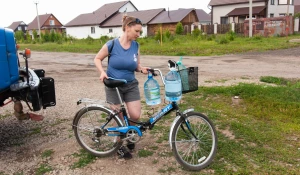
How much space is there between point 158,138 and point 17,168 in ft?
6.48

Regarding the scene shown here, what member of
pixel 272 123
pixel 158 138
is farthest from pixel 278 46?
pixel 158 138

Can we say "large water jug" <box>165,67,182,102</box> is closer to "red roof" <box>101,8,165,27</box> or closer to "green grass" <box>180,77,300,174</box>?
"green grass" <box>180,77,300,174</box>

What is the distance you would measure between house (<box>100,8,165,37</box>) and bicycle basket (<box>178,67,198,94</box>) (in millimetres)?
46575

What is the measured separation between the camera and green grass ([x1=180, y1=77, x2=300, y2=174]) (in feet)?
12.5

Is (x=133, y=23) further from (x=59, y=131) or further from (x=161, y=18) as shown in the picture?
(x=161, y=18)

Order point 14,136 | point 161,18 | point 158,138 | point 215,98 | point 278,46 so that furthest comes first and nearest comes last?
point 161,18
point 278,46
point 215,98
point 14,136
point 158,138

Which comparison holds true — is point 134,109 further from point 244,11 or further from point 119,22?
point 119,22

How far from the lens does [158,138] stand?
471 centimetres

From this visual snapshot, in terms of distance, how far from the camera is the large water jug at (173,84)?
3.62m

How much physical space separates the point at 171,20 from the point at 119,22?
900cm

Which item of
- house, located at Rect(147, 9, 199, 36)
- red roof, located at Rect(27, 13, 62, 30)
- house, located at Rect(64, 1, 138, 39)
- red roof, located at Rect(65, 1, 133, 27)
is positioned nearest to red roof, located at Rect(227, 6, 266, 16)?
house, located at Rect(147, 9, 199, 36)

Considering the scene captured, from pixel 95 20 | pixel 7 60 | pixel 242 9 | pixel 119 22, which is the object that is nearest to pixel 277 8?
pixel 242 9

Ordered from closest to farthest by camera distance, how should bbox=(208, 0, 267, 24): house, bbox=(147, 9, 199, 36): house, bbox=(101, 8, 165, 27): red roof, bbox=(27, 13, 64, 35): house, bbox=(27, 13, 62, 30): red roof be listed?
1. bbox=(208, 0, 267, 24): house
2. bbox=(147, 9, 199, 36): house
3. bbox=(101, 8, 165, 27): red roof
4. bbox=(27, 13, 62, 30): red roof
5. bbox=(27, 13, 64, 35): house

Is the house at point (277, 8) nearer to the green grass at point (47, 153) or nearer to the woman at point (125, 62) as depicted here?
the woman at point (125, 62)
